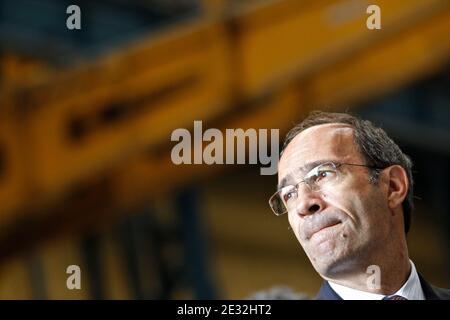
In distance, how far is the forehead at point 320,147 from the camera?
5.70 feet

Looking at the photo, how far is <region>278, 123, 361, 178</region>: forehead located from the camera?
174 cm

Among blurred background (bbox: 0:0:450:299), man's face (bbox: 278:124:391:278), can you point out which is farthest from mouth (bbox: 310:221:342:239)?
blurred background (bbox: 0:0:450:299)

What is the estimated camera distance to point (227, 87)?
8461mm

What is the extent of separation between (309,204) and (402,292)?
187mm

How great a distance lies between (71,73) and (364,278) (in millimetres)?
6809

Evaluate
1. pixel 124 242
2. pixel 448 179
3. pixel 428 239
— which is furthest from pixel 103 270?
pixel 448 179

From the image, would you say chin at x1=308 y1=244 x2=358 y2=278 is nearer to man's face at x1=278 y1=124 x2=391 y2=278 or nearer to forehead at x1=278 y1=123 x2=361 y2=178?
man's face at x1=278 y1=124 x2=391 y2=278

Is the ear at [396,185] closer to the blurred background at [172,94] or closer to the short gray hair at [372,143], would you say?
the short gray hair at [372,143]

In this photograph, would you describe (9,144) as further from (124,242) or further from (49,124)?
(124,242)

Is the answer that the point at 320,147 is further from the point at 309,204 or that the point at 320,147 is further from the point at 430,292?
the point at 430,292

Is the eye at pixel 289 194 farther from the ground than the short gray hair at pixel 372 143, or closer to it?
closer to it

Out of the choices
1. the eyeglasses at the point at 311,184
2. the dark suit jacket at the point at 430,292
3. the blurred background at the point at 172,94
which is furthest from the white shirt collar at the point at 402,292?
the blurred background at the point at 172,94

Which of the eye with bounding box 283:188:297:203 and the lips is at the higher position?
the eye with bounding box 283:188:297:203

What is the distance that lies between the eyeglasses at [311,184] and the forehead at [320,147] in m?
0.02
